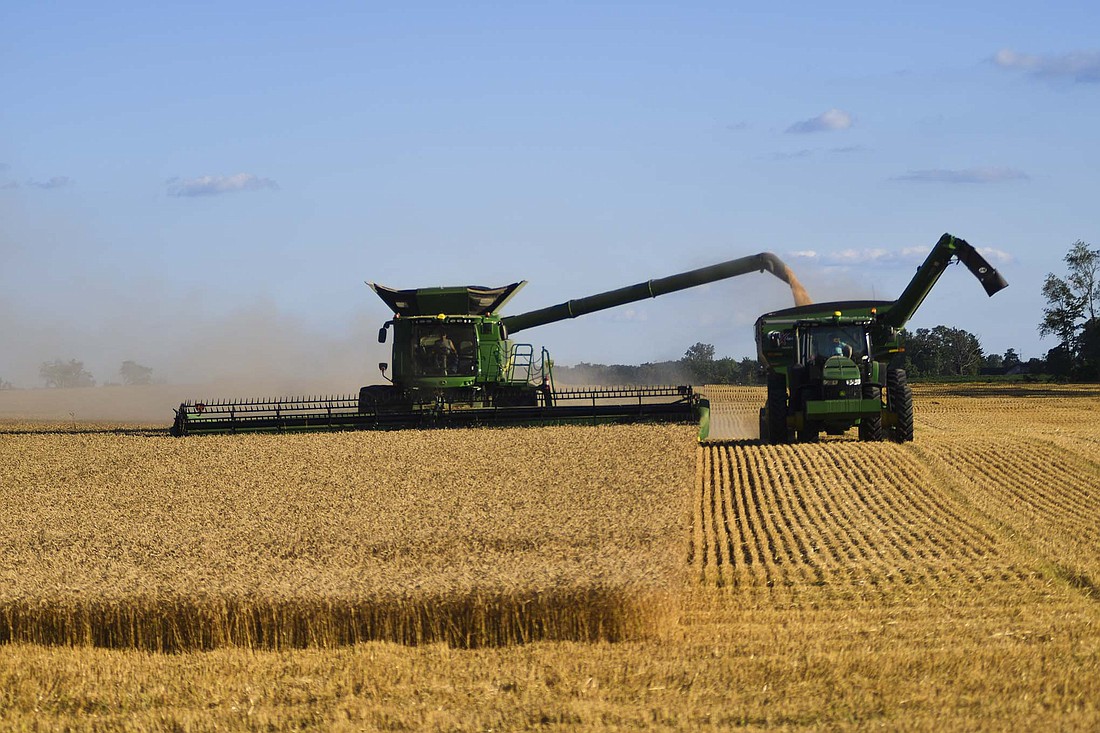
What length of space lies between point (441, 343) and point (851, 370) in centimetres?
744

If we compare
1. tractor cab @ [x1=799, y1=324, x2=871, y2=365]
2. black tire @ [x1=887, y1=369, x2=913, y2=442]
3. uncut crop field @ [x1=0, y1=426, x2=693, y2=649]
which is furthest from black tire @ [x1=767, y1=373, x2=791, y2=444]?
black tire @ [x1=887, y1=369, x2=913, y2=442]

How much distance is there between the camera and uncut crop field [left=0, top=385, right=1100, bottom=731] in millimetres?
7883

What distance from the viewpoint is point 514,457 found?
19.1m

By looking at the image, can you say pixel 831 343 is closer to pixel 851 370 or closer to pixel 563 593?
pixel 851 370

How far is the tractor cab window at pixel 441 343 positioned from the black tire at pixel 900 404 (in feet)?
23.8

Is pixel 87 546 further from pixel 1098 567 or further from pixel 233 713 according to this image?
pixel 1098 567

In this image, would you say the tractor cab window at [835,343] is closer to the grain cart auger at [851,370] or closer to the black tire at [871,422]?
the grain cart auger at [851,370]

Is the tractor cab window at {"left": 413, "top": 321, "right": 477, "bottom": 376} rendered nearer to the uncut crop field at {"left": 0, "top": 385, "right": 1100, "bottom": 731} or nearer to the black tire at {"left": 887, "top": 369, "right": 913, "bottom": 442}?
the uncut crop field at {"left": 0, "top": 385, "right": 1100, "bottom": 731}

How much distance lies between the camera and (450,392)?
2356cm

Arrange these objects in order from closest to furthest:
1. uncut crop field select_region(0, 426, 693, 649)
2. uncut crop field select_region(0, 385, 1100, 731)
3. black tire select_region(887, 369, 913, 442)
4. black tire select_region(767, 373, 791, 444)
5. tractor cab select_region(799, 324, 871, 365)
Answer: uncut crop field select_region(0, 385, 1100, 731), uncut crop field select_region(0, 426, 693, 649), tractor cab select_region(799, 324, 871, 365), black tire select_region(887, 369, 913, 442), black tire select_region(767, 373, 791, 444)

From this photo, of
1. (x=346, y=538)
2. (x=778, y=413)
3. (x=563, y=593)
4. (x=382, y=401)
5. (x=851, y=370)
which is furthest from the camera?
(x=382, y=401)

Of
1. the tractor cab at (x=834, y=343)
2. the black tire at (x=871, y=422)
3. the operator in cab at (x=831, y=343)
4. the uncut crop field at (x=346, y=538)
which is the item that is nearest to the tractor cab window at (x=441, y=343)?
the uncut crop field at (x=346, y=538)

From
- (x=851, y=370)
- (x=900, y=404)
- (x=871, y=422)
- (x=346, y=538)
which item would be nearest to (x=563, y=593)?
(x=346, y=538)

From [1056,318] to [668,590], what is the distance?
5153 cm
